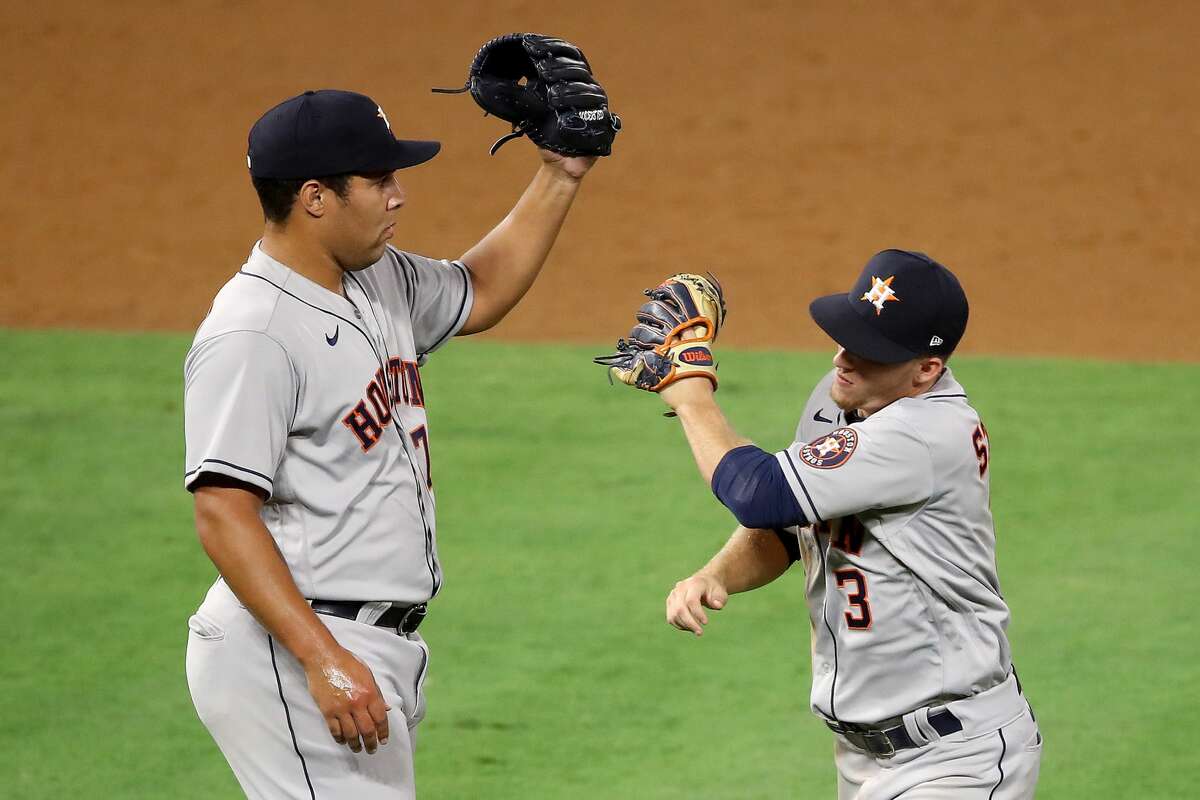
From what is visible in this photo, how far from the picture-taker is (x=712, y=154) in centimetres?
1199

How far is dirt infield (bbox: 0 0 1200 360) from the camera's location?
396 inches

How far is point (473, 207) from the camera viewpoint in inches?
451

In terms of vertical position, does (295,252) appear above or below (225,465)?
above

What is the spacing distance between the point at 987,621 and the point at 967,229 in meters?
7.80

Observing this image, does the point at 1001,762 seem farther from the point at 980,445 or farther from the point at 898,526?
the point at 980,445

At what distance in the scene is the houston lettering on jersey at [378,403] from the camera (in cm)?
295

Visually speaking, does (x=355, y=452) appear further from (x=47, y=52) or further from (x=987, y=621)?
(x=47, y=52)

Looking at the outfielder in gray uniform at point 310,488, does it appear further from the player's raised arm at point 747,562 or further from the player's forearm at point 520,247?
the player's raised arm at point 747,562

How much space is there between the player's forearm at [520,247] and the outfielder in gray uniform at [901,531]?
629 millimetres

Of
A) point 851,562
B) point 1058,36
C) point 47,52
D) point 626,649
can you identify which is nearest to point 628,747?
point 626,649

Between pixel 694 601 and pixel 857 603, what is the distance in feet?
1.11

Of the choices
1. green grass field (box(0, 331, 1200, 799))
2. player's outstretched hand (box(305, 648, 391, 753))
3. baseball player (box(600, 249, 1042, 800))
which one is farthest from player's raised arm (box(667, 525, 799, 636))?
green grass field (box(0, 331, 1200, 799))

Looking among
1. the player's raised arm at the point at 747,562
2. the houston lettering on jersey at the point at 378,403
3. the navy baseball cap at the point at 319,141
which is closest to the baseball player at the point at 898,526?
the player's raised arm at the point at 747,562

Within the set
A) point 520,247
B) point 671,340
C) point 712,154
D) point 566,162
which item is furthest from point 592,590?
point 712,154
